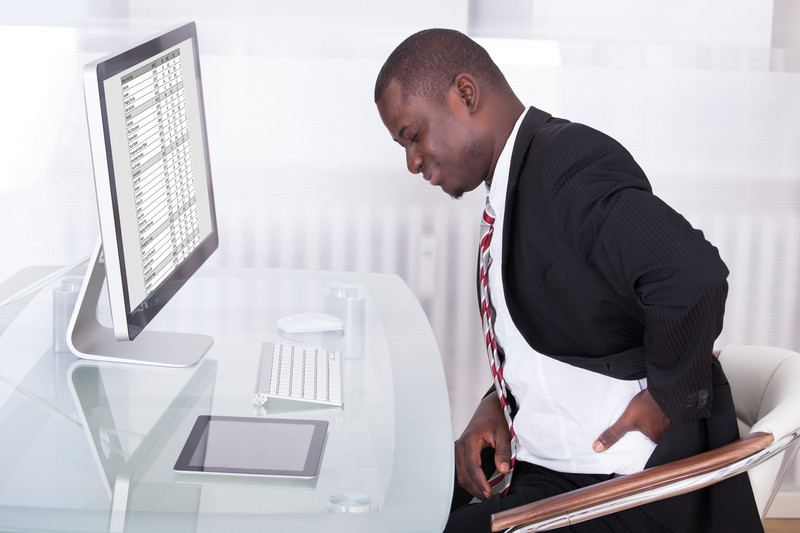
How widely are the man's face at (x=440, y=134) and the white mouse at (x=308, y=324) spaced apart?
1.33 ft

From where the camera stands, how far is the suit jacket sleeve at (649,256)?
3.82 ft

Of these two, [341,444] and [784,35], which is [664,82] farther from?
[341,444]

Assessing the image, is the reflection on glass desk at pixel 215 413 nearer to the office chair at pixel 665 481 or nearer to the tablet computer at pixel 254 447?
the tablet computer at pixel 254 447

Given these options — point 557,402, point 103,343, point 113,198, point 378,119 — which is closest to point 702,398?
point 557,402

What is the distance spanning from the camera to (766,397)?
1392 millimetres

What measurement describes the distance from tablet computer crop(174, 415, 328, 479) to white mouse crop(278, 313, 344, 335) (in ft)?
1.51

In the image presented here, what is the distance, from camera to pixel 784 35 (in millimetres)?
2541

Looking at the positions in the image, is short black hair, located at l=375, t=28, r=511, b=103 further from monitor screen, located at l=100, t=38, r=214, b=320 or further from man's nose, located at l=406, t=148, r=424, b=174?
monitor screen, located at l=100, t=38, r=214, b=320

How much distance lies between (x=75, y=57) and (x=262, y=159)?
0.58m

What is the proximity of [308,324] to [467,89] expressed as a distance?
59 cm

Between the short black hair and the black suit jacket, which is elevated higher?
the short black hair

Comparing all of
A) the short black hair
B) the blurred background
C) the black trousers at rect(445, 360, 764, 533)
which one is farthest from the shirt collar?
the blurred background

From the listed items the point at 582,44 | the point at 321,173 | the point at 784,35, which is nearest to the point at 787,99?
the point at 784,35

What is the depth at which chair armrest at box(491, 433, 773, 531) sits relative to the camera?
3.95 ft
